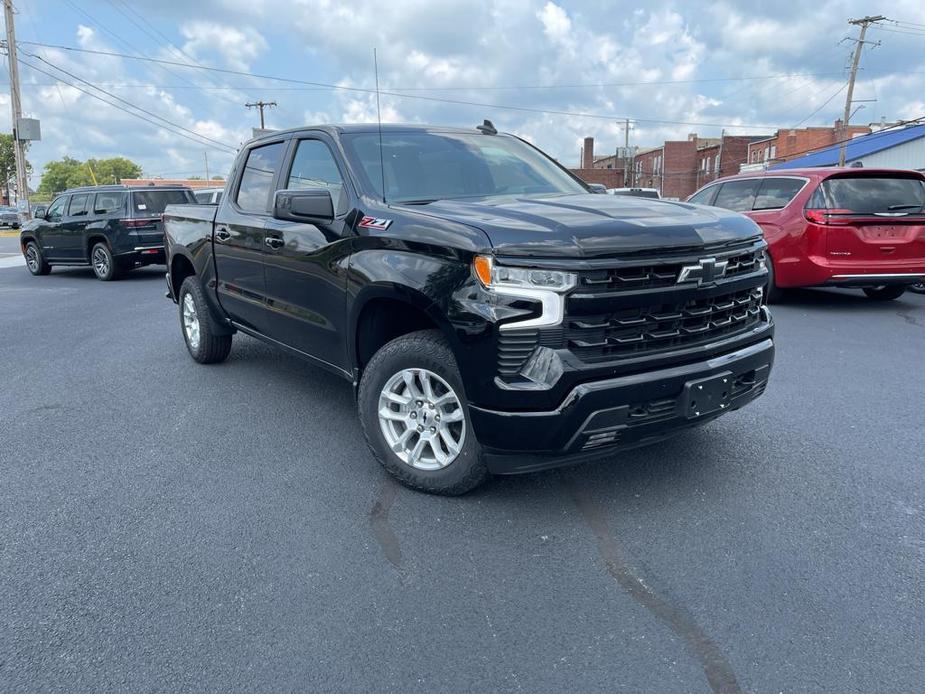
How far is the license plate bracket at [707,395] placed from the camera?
3.28 meters

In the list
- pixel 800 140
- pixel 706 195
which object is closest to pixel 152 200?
pixel 706 195

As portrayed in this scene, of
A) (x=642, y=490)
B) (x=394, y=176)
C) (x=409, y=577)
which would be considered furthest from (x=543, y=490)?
(x=394, y=176)

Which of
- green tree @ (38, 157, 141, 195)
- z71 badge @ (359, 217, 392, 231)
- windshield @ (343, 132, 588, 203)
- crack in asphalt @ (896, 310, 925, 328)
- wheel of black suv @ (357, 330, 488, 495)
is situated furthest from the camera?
green tree @ (38, 157, 141, 195)

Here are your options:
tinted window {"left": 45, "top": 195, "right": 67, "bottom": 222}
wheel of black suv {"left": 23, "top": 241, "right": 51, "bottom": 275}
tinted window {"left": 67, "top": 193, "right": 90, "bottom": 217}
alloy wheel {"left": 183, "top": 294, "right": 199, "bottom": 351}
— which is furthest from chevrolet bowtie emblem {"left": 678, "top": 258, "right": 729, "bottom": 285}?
wheel of black suv {"left": 23, "top": 241, "right": 51, "bottom": 275}

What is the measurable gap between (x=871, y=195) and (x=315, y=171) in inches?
271

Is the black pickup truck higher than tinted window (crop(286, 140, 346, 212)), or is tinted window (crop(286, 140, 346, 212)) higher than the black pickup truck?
tinted window (crop(286, 140, 346, 212))

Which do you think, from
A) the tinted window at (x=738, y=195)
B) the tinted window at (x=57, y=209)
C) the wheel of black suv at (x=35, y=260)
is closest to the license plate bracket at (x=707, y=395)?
the tinted window at (x=738, y=195)

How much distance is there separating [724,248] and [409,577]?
6.98 feet

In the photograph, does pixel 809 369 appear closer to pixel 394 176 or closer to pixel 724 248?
pixel 724 248

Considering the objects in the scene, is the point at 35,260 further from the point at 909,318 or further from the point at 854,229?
the point at 909,318

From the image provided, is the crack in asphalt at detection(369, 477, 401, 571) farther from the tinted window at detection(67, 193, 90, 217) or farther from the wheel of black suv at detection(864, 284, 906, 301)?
the tinted window at detection(67, 193, 90, 217)

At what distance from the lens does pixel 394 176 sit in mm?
4230

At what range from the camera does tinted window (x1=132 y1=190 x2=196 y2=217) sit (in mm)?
13938

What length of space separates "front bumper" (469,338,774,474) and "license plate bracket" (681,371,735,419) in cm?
1
